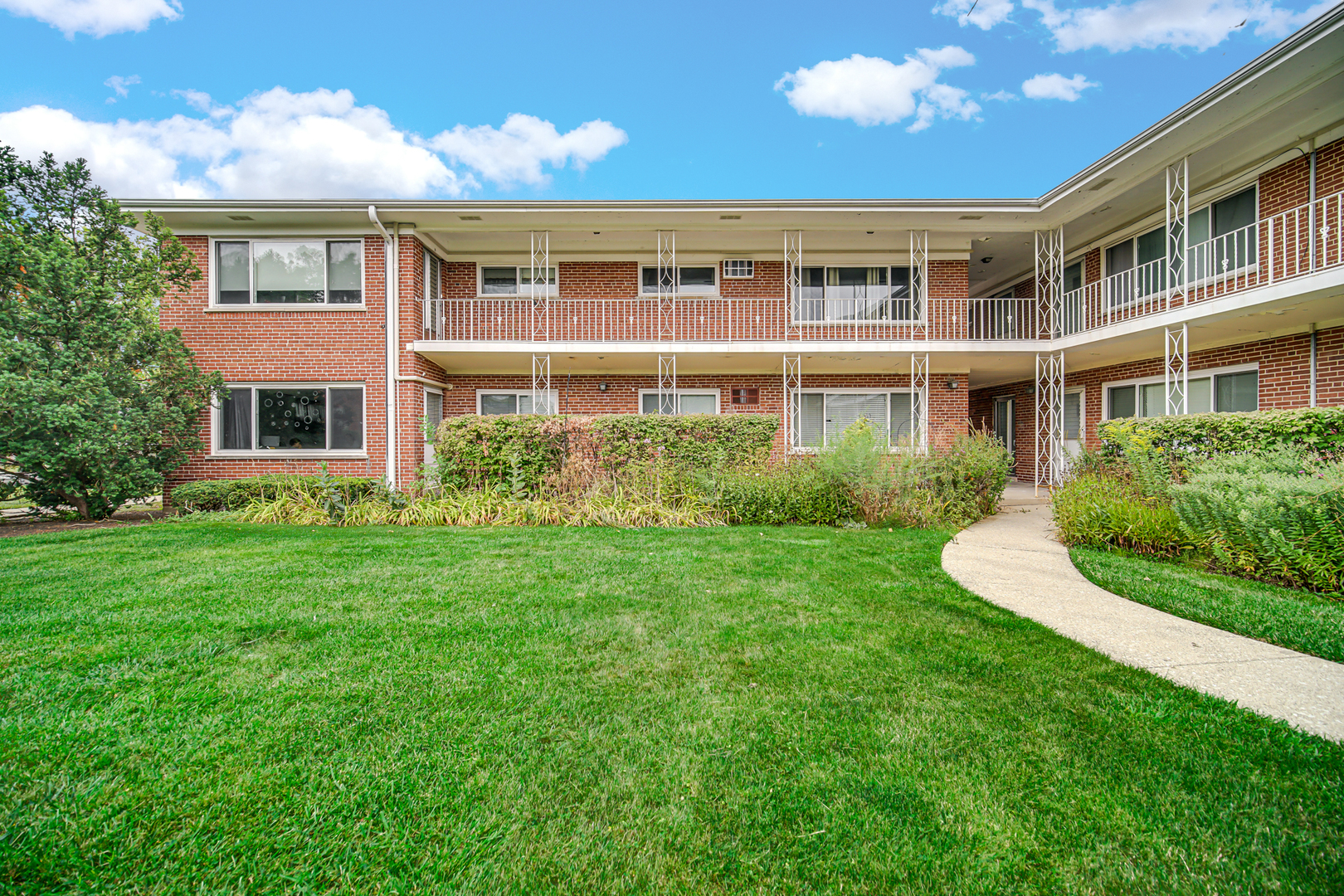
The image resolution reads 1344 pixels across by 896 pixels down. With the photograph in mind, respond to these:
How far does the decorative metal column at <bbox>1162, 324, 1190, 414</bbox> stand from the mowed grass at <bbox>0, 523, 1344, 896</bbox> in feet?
26.8

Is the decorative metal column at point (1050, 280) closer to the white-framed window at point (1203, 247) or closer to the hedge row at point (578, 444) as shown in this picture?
the white-framed window at point (1203, 247)

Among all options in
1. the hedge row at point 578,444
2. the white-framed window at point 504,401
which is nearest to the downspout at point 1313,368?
the hedge row at point 578,444

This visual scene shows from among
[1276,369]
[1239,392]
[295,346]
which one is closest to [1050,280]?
[1239,392]

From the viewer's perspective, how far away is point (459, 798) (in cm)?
189

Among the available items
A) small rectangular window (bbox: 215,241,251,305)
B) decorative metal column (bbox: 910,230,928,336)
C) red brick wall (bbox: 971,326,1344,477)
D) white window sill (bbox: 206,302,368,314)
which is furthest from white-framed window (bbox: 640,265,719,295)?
small rectangular window (bbox: 215,241,251,305)

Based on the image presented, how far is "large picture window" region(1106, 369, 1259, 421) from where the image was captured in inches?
380

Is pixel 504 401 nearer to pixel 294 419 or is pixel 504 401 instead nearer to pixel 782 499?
pixel 294 419

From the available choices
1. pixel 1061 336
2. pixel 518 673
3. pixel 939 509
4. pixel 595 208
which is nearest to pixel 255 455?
pixel 595 208

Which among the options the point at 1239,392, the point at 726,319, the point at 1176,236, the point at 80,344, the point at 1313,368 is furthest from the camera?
the point at 726,319

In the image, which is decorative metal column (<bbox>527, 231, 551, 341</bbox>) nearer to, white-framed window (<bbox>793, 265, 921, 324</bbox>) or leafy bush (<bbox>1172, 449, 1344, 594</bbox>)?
white-framed window (<bbox>793, 265, 921, 324</bbox>)

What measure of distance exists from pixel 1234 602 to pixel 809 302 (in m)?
10.0

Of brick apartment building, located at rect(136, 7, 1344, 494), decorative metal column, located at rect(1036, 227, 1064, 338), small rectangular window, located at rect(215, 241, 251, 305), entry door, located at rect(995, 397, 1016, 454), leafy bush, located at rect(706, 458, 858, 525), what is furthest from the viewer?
A: entry door, located at rect(995, 397, 1016, 454)

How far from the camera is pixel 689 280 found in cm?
1327

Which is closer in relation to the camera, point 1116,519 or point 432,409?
point 1116,519
